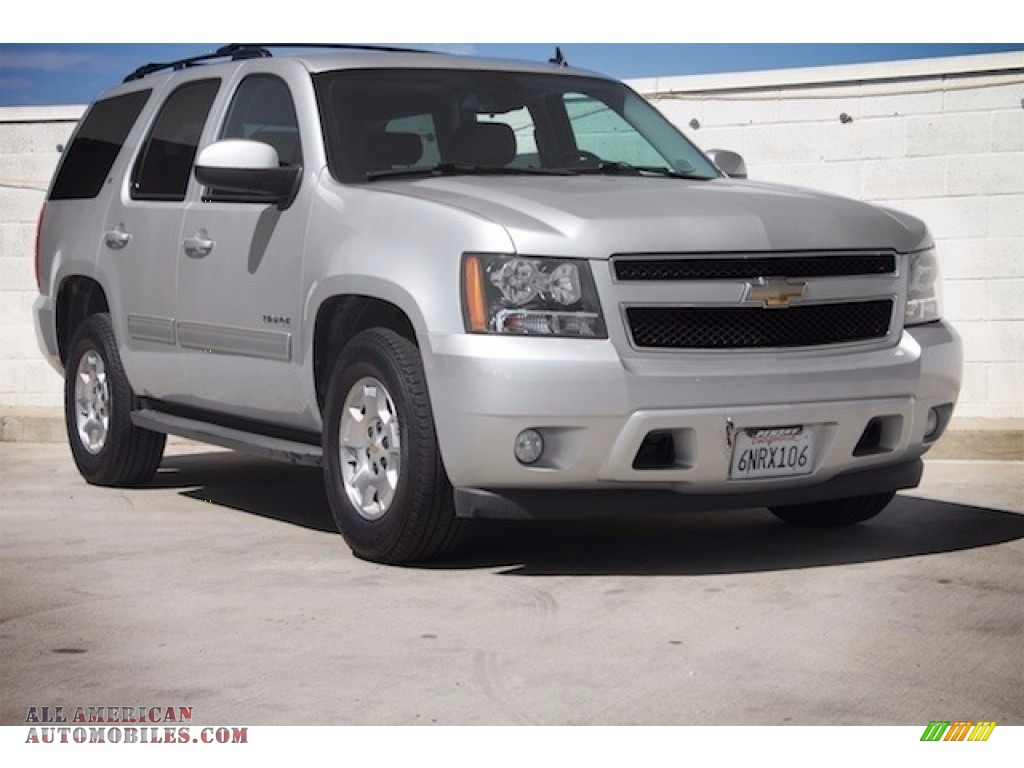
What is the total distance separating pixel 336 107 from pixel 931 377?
8.52 ft

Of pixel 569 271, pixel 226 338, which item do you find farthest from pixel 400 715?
pixel 226 338

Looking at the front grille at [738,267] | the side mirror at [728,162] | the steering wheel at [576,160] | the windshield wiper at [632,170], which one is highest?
the steering wheel at [576,160]

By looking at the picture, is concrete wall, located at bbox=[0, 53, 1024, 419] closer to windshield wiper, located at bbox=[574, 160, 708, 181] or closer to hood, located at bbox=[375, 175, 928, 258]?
windshield wiper, located at bbox=[574, 160, 708, 181]

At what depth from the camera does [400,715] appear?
16.7ft

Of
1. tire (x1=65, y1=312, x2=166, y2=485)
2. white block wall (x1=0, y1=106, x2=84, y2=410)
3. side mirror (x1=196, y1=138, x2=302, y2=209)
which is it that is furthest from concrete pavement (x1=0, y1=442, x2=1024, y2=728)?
white block wall (x1=0, y1=106, x2=84, y2=410)

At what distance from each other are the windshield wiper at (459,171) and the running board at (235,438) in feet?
3.64

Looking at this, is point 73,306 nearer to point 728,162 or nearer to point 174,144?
point 174,144

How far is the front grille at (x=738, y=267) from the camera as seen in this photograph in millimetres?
6863

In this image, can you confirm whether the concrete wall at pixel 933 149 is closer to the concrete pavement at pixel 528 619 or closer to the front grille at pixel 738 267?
the concrete pavement at pixel 528 619

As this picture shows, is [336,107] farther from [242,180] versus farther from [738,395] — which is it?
[738,395]

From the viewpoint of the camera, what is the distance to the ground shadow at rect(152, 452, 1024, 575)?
7.39 m

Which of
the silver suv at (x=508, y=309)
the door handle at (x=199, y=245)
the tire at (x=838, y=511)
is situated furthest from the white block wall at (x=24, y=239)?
the tire at (x=838, y=511)

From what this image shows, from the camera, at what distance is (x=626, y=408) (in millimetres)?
6734

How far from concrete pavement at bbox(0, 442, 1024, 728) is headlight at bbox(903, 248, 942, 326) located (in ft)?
2.97
